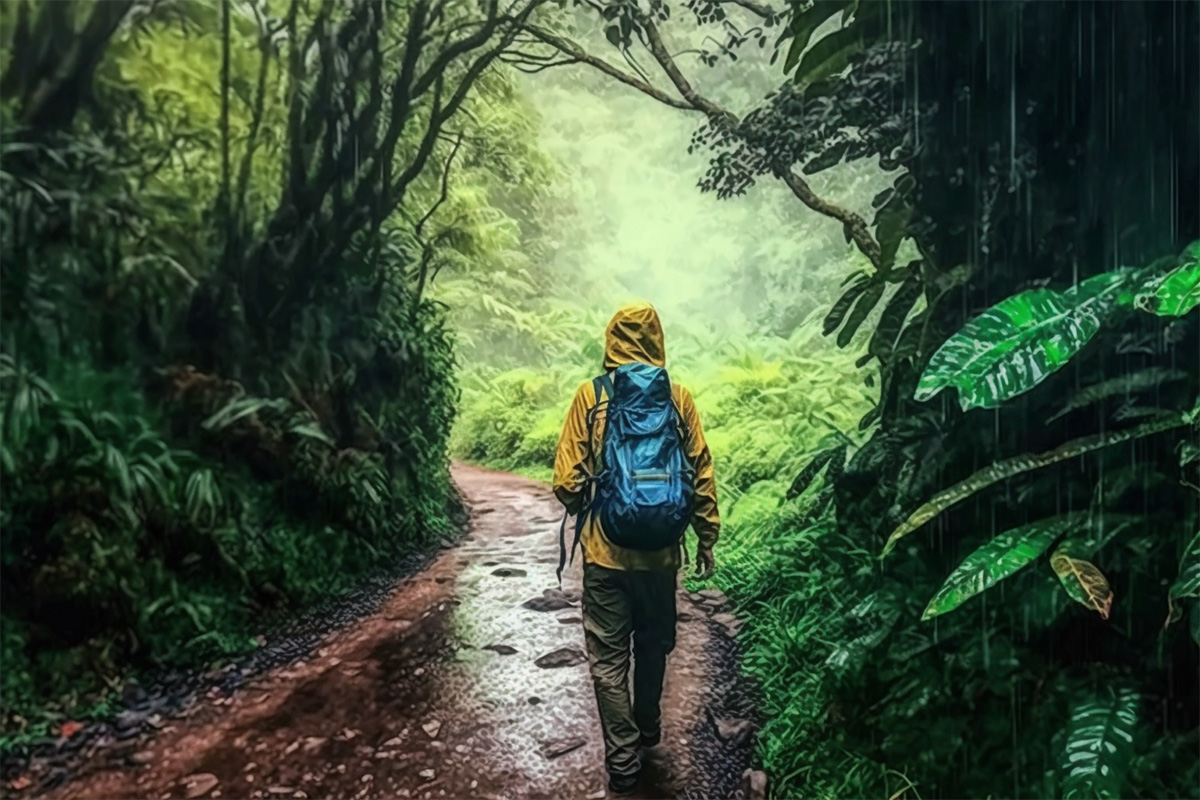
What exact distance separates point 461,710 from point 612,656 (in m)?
0.65

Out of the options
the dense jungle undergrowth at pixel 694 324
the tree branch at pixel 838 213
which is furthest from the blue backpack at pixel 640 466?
the tree branch at pixel 838 213

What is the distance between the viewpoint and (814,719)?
3.06 metres

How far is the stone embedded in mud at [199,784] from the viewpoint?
274 cm

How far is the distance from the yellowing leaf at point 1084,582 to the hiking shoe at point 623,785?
146 cm

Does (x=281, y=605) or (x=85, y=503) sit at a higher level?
(x=85, y=503)

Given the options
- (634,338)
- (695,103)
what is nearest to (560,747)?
(634,338)

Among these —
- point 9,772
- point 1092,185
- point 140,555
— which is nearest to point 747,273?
point 1092,185

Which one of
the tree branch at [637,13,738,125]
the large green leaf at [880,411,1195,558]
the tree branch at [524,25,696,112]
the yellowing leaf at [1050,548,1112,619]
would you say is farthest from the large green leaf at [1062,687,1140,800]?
the tree branch at [524,25,696,112]

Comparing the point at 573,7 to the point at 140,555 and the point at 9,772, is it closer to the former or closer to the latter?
the point at 140,555

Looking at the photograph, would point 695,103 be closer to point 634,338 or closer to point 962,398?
point 634,338

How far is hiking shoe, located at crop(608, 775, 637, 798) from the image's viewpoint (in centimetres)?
289

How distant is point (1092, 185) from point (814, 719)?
201 cm

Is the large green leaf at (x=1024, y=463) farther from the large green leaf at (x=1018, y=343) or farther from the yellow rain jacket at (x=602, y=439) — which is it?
the yellow rain jacket at (x=602, y=439)

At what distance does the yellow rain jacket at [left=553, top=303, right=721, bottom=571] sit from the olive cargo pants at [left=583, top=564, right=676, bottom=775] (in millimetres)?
52
